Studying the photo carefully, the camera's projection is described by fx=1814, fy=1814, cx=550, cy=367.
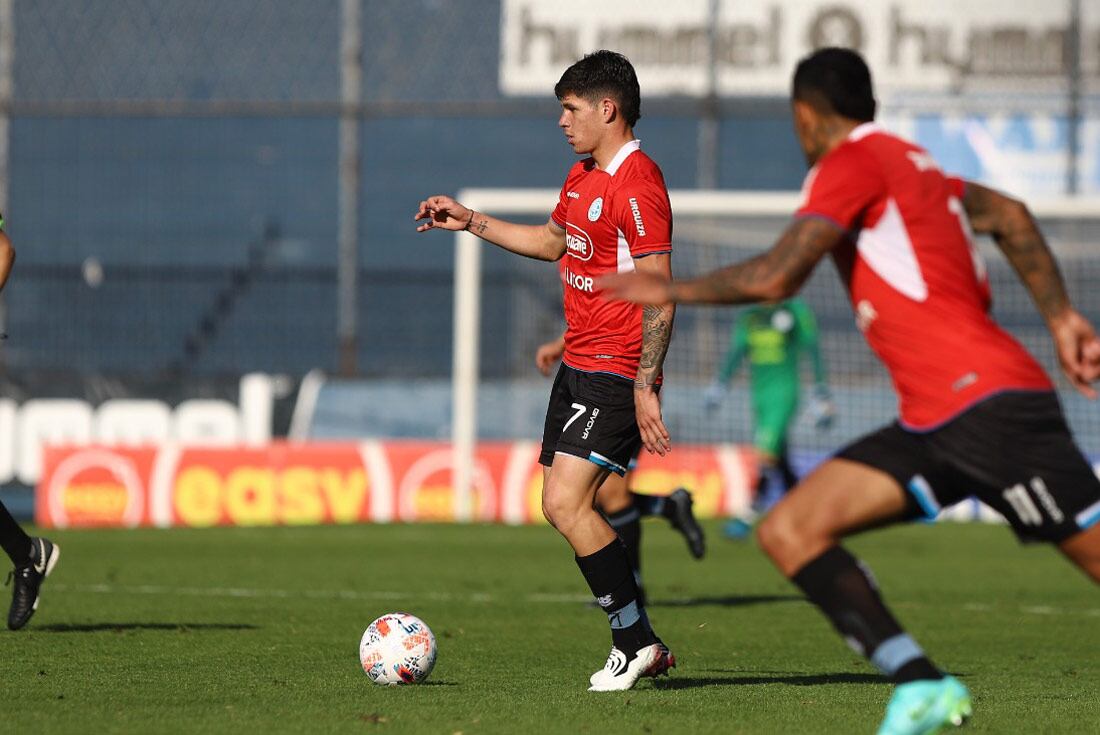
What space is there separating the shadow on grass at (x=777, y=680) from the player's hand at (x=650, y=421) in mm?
990

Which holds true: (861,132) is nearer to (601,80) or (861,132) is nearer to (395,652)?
(601,80)

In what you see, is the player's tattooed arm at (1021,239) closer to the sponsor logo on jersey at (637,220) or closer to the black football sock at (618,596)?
the sponsor logo on jersey at (637,220)

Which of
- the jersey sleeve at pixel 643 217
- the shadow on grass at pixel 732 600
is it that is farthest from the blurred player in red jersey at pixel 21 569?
the shadow on grass at pixel 732 600

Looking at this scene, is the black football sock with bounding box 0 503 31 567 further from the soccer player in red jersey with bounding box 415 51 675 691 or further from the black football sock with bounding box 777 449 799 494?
the black football sock with bounding box 777 449 799 494

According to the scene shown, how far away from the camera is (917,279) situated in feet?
16.8

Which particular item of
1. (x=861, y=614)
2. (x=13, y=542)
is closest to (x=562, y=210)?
(x=861, y=614)

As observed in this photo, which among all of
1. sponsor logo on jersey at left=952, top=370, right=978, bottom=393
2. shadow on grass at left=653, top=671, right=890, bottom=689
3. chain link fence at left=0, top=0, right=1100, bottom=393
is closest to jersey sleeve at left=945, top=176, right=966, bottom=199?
sponsor logo on jersey at left=952, top=370, right=978, bottom=393

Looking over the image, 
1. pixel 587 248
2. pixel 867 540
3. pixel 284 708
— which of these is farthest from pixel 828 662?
pixel 867 540

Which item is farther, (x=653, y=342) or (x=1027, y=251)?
(x=653, y=342)

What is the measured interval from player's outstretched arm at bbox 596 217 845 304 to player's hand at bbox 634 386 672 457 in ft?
5.40

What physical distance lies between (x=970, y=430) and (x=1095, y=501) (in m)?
0.39

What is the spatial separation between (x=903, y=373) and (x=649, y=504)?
15.3 feet

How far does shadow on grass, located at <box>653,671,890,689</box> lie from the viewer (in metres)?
7.10

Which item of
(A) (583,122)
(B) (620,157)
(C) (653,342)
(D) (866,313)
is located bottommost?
(C) (653,342)
